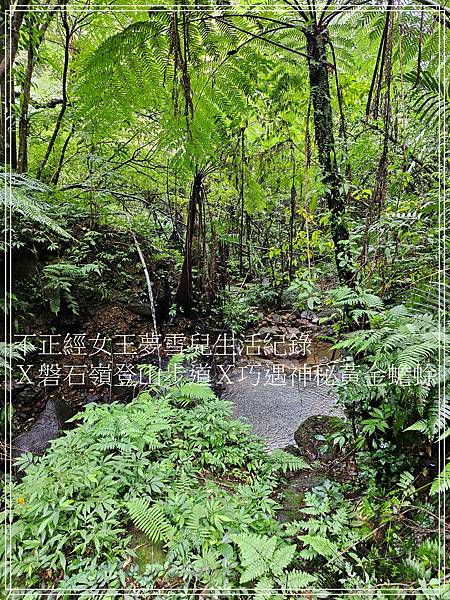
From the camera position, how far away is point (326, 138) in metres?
1.81

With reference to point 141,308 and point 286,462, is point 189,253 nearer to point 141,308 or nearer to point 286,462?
point 141,308

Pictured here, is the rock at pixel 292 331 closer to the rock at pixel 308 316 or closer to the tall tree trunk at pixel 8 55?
the rock at pixel 308 316

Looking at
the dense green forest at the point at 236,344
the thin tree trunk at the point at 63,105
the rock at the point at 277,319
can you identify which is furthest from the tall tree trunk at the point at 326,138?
the rock at the point at 277,319

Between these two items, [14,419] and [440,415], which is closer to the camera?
[440,415]

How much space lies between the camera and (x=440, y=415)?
120 centimetres

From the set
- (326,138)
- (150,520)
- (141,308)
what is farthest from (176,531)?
(141,308)

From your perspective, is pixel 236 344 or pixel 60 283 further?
pixel 236 344

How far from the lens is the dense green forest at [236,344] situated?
1.24 meters

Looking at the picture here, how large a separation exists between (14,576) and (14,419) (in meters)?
1.34

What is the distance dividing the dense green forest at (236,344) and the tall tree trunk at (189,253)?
1.2 inches

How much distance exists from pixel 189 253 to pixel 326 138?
2.07m

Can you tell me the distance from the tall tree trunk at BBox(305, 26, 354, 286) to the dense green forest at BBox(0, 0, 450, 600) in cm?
1

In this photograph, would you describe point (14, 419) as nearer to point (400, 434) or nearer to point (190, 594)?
point (190, 594)

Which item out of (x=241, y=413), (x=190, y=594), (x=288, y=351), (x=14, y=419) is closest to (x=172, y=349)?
(x=241, y=413)
